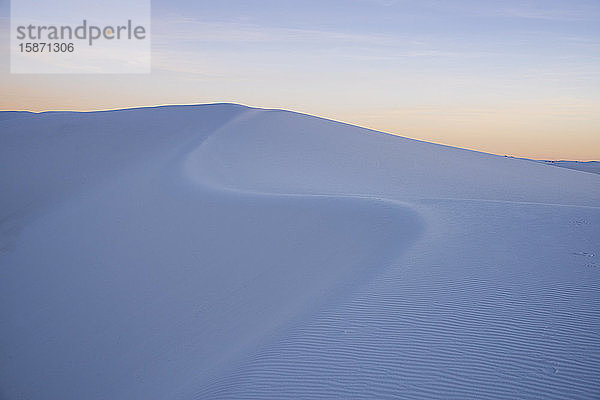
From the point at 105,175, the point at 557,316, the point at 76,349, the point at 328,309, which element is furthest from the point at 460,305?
the point at 105,175

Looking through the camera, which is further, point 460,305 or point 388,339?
point 460,305

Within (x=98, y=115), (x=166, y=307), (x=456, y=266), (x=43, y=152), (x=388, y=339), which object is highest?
(x=98, y=115)

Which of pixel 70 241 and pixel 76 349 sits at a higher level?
pixel 70 241

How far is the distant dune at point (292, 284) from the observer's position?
455 centimetres

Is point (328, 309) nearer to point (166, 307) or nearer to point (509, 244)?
point (509, 244)

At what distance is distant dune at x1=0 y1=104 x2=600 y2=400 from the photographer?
→ 4547 millimetres

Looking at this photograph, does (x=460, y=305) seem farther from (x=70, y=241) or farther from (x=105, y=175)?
(x=105, y=175)

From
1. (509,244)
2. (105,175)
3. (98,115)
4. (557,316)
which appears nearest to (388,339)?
(557,316)

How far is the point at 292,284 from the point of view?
7.59m

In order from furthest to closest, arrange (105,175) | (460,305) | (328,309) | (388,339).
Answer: (105,175), (328,309), (460,305), (388,339)

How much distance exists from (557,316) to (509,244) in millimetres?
2317

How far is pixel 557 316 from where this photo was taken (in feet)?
16.4

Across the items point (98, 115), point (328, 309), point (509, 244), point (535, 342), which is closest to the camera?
point (535, 342)

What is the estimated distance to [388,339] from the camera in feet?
16.1
